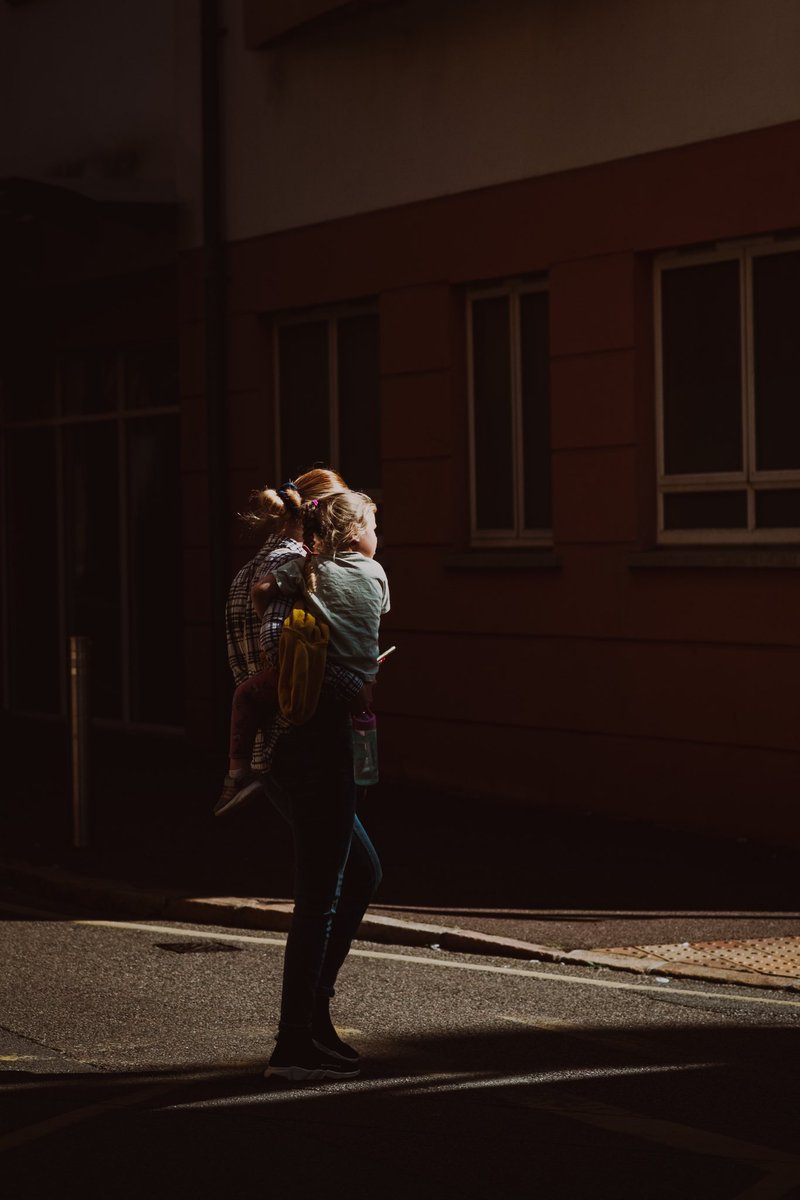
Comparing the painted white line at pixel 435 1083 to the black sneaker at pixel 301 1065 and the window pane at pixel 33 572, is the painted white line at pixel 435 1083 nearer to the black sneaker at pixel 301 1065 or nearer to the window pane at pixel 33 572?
the black sneaker at pixel 301 1065

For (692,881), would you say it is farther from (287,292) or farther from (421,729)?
(287,292)

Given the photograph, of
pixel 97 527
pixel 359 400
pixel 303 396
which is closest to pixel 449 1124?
pixel 359 400

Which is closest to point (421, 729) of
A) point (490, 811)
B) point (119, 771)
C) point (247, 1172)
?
point (490, 811)

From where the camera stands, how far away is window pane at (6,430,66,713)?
1834cm

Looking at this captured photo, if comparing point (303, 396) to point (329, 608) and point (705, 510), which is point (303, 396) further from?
point (329, 608)

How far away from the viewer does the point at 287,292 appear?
1485cm

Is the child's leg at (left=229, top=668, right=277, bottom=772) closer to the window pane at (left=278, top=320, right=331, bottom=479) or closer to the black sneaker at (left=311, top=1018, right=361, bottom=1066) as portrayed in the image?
the black sneaker at (left=311, top=1018, right=361, bottom=1066)

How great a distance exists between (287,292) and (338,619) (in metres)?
9.22

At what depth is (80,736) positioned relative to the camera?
37.2ft

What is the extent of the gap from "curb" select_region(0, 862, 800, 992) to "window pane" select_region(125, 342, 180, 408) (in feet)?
21.7

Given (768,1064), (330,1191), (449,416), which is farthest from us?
(449,416)

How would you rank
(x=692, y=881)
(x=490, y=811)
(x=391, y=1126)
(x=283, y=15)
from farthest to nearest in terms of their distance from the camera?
(x=283, y=15), (x=490, y=811), (x=692, y=881), (x=391, y=1126)

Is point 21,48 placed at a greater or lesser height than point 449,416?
greater

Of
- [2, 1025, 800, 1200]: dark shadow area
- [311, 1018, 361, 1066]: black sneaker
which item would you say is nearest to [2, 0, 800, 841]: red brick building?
[2, 1025, 800, 1200]: dark shadow area
